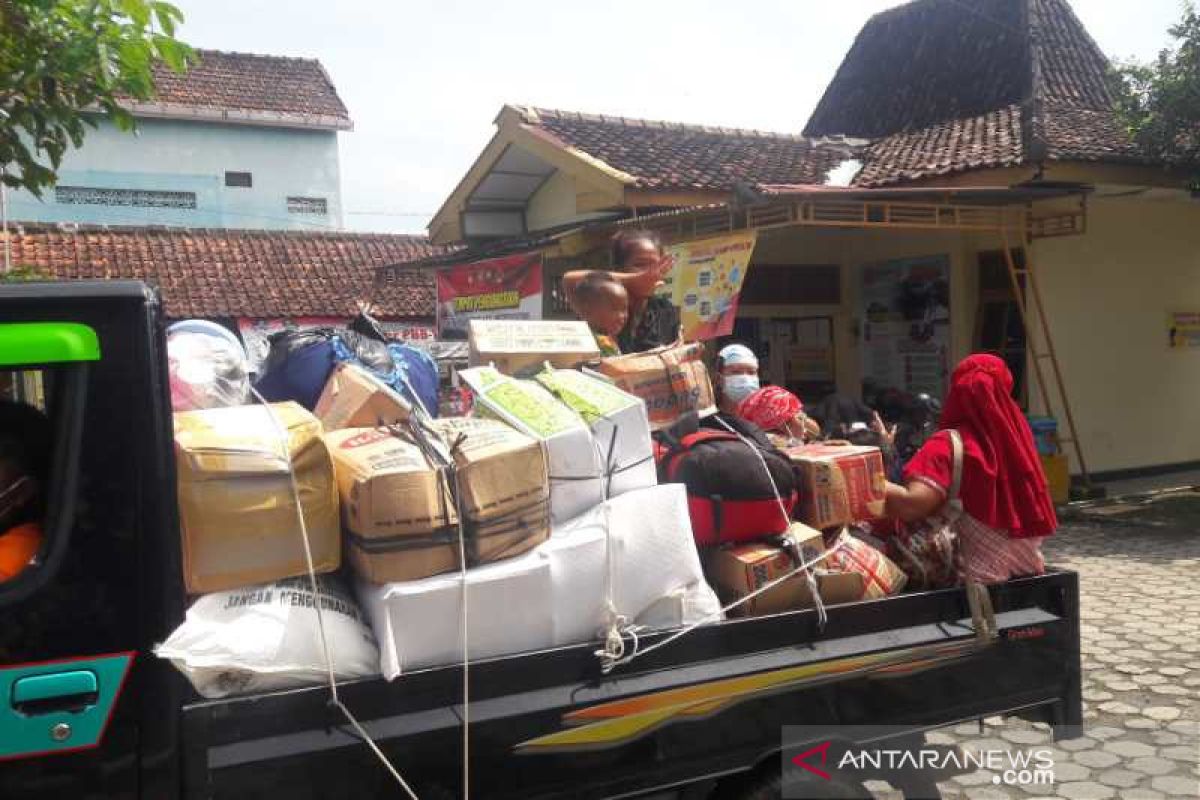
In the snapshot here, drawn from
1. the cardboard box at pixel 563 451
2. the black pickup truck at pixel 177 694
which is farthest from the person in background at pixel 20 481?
the cardboard box at pixel 563 451

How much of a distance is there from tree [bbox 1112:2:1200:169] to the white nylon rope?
9.23 m

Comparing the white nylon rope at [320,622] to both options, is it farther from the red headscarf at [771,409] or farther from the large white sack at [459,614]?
the red headscarf at [771,409]

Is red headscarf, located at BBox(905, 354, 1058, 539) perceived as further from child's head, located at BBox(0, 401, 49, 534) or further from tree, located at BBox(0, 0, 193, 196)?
tree, located at BBox(0, 0, 193, 196)

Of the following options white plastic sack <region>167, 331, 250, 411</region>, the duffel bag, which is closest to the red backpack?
the duffel bag

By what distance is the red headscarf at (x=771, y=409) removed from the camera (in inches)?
143

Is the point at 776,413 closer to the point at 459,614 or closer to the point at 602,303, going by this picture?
the point at 602,303

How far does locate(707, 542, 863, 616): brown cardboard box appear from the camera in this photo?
8.68 feet

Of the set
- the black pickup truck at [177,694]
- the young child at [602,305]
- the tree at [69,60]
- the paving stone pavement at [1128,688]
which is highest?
the tree at [69,60]

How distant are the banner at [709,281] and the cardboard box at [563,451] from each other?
544cm

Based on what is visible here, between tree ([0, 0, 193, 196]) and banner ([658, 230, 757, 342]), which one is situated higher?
tree ([0, 0, 193, 196])

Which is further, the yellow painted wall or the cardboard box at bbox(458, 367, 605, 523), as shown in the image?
the yellow painted wall

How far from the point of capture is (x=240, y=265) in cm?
1795

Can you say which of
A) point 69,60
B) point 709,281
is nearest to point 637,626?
point 69,60

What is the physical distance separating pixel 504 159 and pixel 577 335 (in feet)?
33.6
